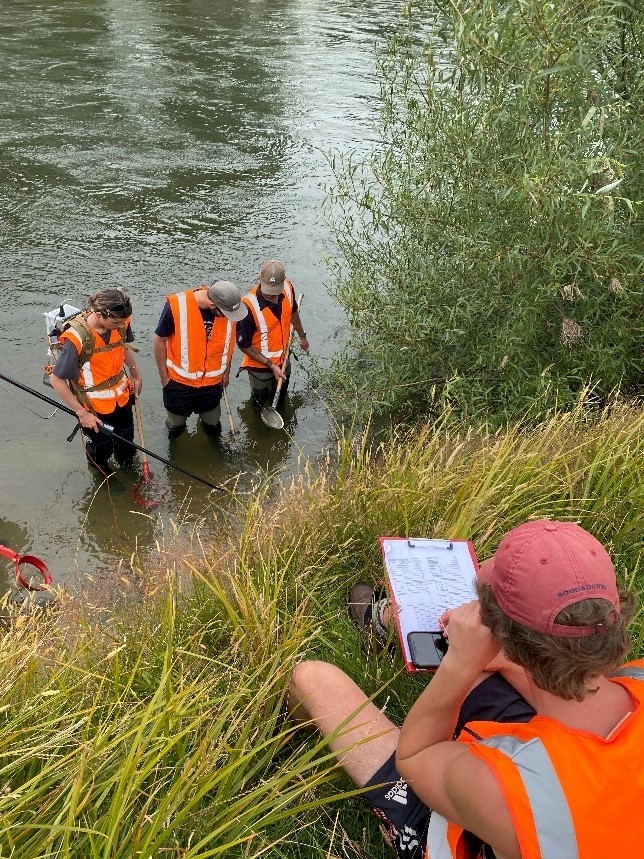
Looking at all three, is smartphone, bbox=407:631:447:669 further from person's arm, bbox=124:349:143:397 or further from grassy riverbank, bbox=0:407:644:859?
person's arm, bbox=124:349:143:397

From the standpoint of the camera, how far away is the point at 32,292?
8836mm

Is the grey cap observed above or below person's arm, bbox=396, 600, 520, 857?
below

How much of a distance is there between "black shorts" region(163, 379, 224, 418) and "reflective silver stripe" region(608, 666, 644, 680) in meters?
4.84

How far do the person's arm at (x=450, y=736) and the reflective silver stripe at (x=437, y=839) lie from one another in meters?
0.11

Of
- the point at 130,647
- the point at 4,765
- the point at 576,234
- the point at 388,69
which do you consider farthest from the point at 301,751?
the point at 388,69

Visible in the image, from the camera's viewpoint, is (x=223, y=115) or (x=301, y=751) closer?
(x=301, y=751)

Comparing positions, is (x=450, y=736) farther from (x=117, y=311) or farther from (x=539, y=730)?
(x=117, y=311)

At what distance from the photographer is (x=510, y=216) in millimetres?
5238

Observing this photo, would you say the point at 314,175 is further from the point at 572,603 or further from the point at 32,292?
the point at 572,603

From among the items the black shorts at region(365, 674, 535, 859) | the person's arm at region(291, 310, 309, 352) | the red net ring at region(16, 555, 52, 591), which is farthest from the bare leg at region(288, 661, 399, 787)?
the person's arm at region(291, 310, 309, 352)

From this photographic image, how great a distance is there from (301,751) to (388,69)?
4947mm

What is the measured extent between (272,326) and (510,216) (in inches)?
95.3

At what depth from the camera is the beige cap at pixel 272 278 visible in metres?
6.37

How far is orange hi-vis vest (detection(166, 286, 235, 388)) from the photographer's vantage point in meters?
6.00
